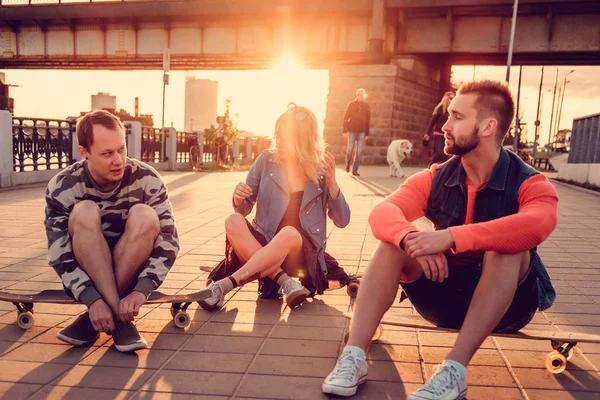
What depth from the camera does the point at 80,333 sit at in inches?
122

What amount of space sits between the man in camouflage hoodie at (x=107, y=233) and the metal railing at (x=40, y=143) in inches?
374

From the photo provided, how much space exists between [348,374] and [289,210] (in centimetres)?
175

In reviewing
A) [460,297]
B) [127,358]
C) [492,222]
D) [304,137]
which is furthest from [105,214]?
[492,222]

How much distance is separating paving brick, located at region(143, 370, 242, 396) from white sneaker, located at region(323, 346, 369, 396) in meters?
0.44

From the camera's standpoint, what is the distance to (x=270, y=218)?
4.12 meters

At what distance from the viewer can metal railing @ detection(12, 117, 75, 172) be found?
1182cm

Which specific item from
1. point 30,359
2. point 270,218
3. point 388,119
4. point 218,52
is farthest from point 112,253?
point 218,52

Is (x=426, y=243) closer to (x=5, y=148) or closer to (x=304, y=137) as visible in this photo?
(x=304, y=137)

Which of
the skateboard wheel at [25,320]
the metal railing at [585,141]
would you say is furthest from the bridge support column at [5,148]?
the metal railing at [585,141]

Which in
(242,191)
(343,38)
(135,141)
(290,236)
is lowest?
(135,141)

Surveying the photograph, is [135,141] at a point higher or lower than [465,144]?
lower

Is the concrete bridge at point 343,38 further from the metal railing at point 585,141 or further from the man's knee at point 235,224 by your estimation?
the man's knee at point 235,224

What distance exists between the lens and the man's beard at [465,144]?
2.83m

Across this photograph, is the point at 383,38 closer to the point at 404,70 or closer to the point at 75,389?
the point at 404,70
